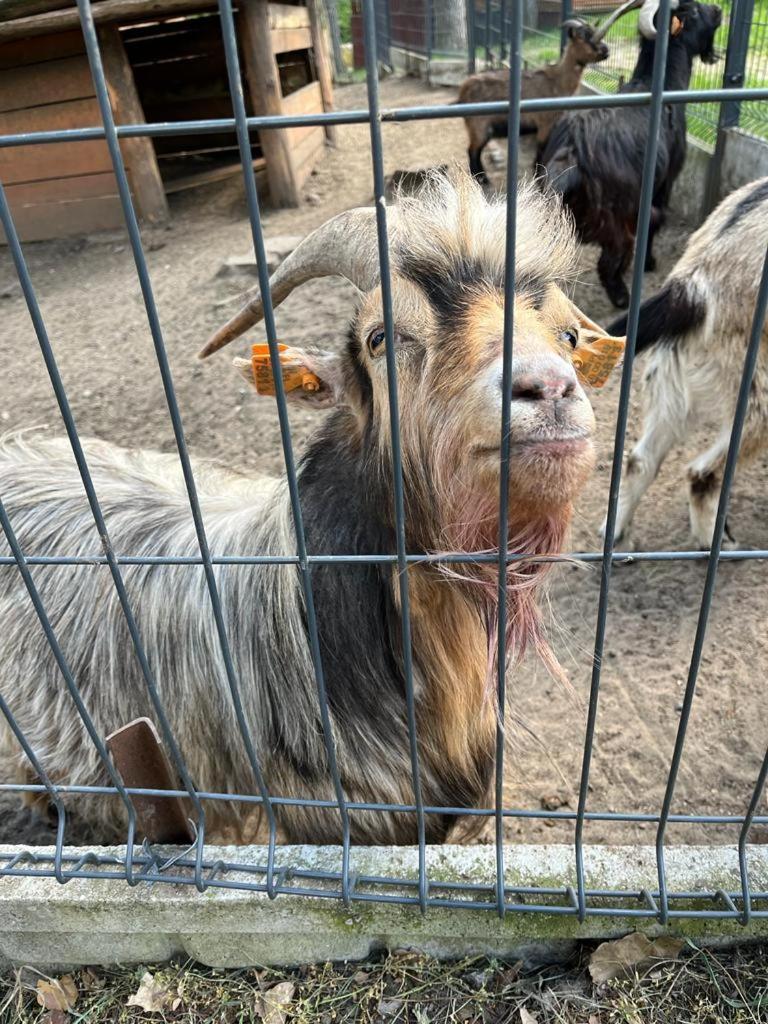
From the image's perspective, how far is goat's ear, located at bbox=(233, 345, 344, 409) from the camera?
2.09 meters

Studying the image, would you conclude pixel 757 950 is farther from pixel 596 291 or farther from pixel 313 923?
pixel 596 291

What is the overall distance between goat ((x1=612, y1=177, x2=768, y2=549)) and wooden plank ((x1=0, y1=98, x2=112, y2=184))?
24.3ft

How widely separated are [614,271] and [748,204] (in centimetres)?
293

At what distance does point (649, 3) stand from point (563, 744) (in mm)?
6956

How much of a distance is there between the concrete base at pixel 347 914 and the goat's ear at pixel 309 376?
1260 millimetres

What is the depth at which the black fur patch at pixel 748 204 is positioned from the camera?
133 inches

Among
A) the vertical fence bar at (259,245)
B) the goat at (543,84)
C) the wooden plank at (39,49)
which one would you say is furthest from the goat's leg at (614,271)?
the wooden plank at (39,49)

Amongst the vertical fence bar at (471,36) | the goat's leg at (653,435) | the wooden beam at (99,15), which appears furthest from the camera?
the vertical fence bar at (471,36)

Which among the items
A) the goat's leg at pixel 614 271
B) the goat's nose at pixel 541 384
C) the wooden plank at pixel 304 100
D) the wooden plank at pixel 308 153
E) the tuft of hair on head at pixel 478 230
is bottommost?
the goat's leg at pixel 614 271

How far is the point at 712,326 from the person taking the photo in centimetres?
345

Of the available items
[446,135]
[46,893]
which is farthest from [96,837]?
[446,135]

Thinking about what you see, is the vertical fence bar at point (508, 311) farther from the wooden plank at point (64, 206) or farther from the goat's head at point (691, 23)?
the wooden plank at point (64, 206)

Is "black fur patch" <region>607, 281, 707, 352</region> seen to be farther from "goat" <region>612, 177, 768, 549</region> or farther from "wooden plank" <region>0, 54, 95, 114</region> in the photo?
"wooden plank" <region>0, 54, 95, 114</region>

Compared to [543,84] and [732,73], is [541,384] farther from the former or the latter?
[543,84]
